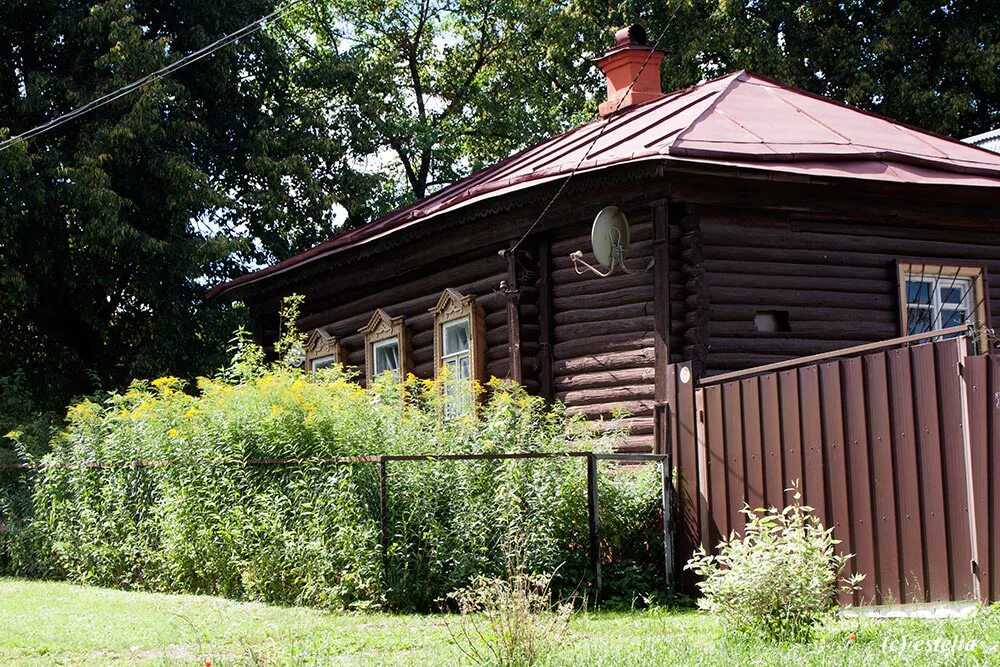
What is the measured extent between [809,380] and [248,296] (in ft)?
41.8

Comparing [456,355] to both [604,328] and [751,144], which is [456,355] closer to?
[604,328]

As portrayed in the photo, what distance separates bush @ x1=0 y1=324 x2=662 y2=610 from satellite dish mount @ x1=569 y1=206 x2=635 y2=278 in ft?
5.20

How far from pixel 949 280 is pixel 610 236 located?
4017 mm

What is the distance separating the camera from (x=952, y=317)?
44.8ft

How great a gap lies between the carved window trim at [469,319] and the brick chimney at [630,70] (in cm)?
377

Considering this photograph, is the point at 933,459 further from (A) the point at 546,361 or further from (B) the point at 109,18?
(B) the point at 109,18

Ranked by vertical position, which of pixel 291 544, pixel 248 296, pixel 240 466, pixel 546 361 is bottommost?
pixel 291 544

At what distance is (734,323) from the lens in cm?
1246

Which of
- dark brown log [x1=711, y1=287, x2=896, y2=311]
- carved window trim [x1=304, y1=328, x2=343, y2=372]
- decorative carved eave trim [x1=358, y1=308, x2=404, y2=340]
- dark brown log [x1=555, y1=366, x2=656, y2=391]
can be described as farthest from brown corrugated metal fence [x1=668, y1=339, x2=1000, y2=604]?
carved window trim [x1=304, y1=328, x2=343, y2=372]

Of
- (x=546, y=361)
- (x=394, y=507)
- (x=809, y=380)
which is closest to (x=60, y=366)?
(x=546, y=361)

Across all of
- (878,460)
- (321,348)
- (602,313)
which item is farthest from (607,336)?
(321,348)

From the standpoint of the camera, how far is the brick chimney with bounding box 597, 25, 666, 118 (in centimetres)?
1722

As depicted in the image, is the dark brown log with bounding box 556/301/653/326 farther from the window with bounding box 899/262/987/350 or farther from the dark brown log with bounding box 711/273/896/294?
the window with bounding box 899/262/987/350

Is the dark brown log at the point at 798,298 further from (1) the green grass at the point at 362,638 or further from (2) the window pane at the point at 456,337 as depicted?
(2) the window pane at the point at 456,337
